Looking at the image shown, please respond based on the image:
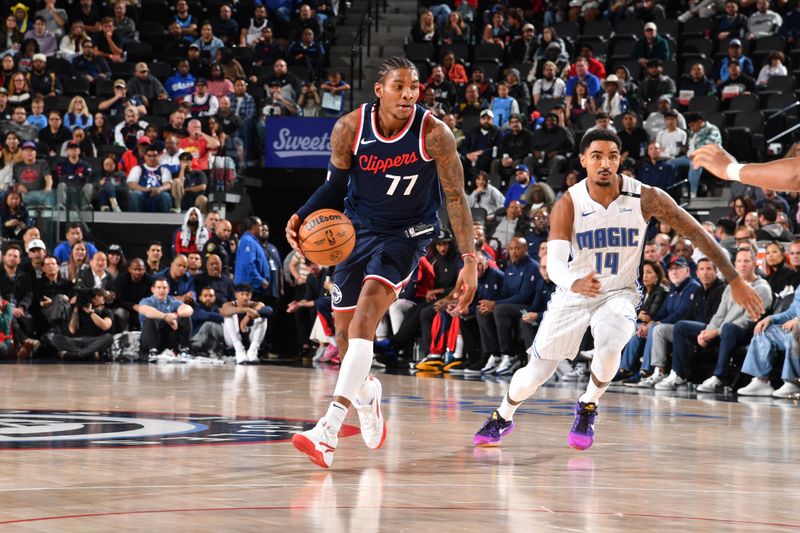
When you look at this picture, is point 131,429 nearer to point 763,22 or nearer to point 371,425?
point 371,425

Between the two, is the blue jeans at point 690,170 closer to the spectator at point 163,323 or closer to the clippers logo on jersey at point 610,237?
the spectator at point 163,323

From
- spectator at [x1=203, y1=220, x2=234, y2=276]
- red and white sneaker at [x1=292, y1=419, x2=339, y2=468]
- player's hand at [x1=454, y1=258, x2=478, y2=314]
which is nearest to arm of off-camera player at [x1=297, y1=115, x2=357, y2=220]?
player's hand at [x1=454, y1=258, x2=478, y2=314]

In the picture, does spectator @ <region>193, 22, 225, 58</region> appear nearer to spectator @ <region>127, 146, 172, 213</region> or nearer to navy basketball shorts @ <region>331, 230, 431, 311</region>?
spectator @ <region>127, 146, 172, 213</region>

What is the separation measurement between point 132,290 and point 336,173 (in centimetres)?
939

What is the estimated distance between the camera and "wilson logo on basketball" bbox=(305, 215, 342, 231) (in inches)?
237

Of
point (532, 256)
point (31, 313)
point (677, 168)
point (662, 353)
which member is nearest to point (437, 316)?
point (532, 256)

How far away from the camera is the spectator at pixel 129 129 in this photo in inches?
718

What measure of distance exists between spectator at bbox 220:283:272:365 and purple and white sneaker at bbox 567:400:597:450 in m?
8.85

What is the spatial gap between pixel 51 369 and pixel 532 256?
19.0 ft

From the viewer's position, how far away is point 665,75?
17859 mm

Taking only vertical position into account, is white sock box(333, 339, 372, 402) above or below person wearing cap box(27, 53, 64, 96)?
below

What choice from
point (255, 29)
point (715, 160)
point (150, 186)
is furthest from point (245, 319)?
point (715, 160)

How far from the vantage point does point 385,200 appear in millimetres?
6164

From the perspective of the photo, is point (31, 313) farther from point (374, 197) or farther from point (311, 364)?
point (374, 197)
